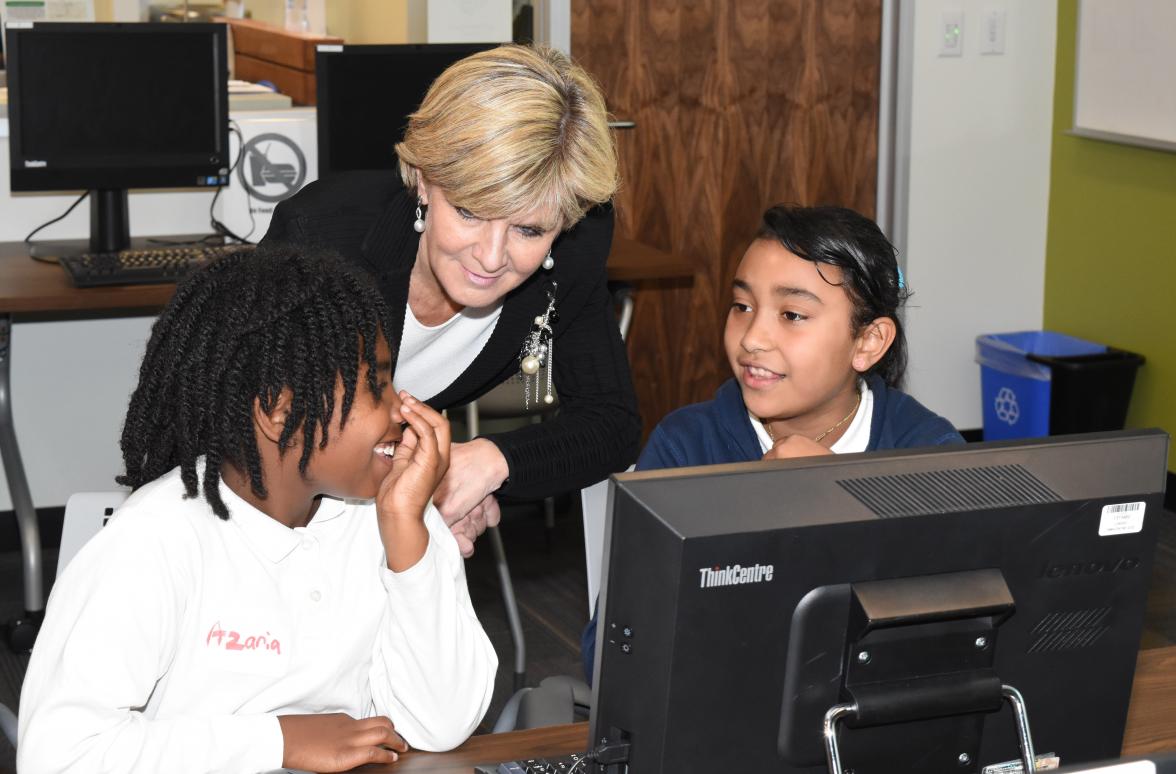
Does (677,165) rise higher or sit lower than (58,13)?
lower

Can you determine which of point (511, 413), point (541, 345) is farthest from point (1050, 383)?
point (541, 345)

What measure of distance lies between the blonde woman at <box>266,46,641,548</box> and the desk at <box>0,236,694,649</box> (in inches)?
42.5

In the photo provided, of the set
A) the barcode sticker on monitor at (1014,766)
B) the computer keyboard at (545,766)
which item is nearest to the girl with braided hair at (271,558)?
the computer keyboard at (545,766)

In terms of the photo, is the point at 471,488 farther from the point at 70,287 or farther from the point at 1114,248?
the point at 1114,248

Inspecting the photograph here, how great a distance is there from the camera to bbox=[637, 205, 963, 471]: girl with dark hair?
1.63 m

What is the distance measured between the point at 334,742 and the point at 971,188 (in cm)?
344

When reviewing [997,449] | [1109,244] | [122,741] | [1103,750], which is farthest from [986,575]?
[1109,244]

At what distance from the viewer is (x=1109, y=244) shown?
4129mm

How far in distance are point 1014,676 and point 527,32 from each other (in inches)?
122

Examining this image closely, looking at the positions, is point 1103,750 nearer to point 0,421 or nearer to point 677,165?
point 0,421

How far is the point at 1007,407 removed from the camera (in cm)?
424

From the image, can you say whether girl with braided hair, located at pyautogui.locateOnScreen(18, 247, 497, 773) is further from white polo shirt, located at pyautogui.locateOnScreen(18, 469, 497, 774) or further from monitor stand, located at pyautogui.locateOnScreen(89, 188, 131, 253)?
monitor stand, located at pyautogui.locateOnScreen(89, 188, 131, 253)

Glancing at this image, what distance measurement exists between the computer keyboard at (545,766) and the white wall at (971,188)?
3205 millimetres

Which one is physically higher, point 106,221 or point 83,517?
point 106,221
